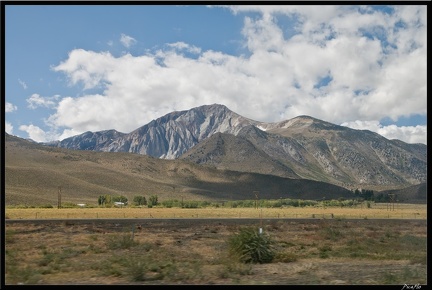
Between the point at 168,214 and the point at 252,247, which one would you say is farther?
the point at 168,214

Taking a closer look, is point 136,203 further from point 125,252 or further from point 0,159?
point 0,159

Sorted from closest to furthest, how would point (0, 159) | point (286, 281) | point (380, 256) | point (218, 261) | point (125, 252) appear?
point (0, 159)
point (286, 281)
point (218, 261)
point (380, 256)
point (125, 252)

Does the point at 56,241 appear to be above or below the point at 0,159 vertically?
below

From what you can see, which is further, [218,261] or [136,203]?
[136,203]

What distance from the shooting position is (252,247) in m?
20.8

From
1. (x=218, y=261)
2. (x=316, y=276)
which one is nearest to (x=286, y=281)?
(x=316, y=276)

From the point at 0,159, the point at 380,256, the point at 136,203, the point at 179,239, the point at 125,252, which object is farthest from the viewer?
the point at 136,203

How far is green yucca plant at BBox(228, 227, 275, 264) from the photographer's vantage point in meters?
20.6

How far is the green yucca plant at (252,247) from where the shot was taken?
20.6 m

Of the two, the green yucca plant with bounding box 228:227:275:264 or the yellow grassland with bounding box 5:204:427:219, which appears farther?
the yellow grassland with bounding box 5:204:427:219

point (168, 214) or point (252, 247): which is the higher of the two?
point (252, 247)

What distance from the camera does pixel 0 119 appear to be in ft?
32.1

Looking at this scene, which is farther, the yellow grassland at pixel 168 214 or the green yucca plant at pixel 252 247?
the yellow grassland at pixel 168 214

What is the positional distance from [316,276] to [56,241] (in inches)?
934
